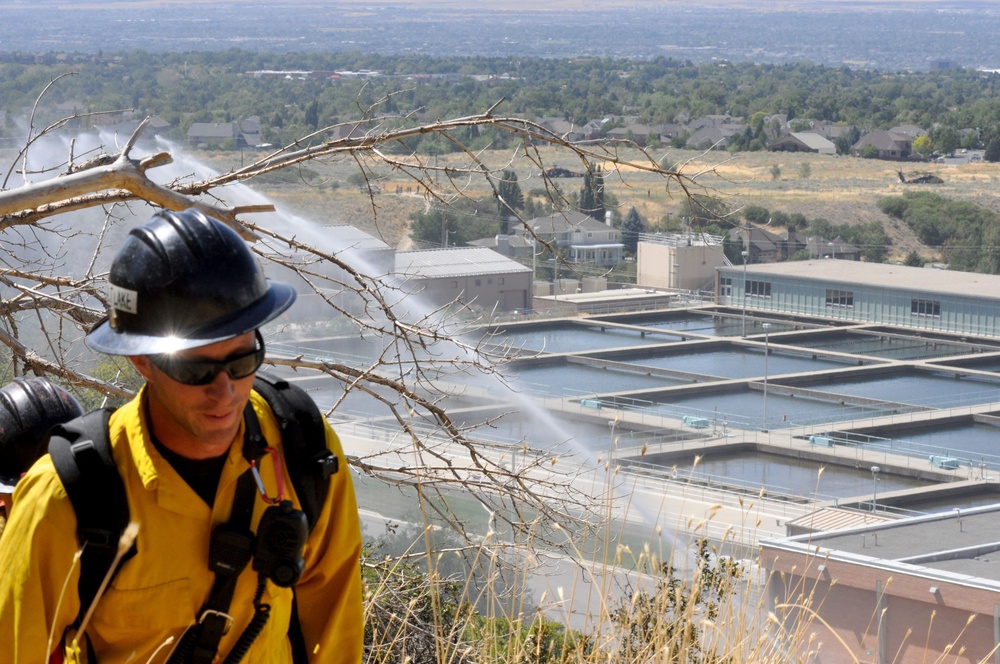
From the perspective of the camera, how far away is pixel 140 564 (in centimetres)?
161

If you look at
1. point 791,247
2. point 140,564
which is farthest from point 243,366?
point 791,247

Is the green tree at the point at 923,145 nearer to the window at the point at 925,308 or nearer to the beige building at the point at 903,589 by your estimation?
the window at the point at 925,308

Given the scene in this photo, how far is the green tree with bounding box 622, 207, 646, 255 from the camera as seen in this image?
2761 inches

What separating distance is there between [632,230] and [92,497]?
7041 cm

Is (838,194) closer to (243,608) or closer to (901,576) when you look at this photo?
(901,576)

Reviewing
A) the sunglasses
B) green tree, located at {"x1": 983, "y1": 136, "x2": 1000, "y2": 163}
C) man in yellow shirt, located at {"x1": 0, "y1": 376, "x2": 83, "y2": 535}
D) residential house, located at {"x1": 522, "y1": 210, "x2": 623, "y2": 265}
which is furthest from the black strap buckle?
green tree, located at {"x1": 983, "y1": 136, "x2": 1000, "y2": 163}

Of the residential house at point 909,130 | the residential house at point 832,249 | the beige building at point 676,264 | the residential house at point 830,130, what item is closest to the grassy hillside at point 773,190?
the beige building at point 676,264

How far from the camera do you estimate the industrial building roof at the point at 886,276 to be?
50.8 metres

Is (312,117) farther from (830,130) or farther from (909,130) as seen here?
(909,130)

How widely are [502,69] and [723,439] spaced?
123 meters

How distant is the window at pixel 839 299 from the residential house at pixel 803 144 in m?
46.0

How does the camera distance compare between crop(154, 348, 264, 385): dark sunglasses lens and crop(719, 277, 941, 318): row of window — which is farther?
crop(719, 277, 941, 318): row of window

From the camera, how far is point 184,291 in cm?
163

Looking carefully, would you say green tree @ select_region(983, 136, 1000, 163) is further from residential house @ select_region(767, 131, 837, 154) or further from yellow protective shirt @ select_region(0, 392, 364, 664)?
yellow protective shirt @ select_region(0, 392, 364, 664)
